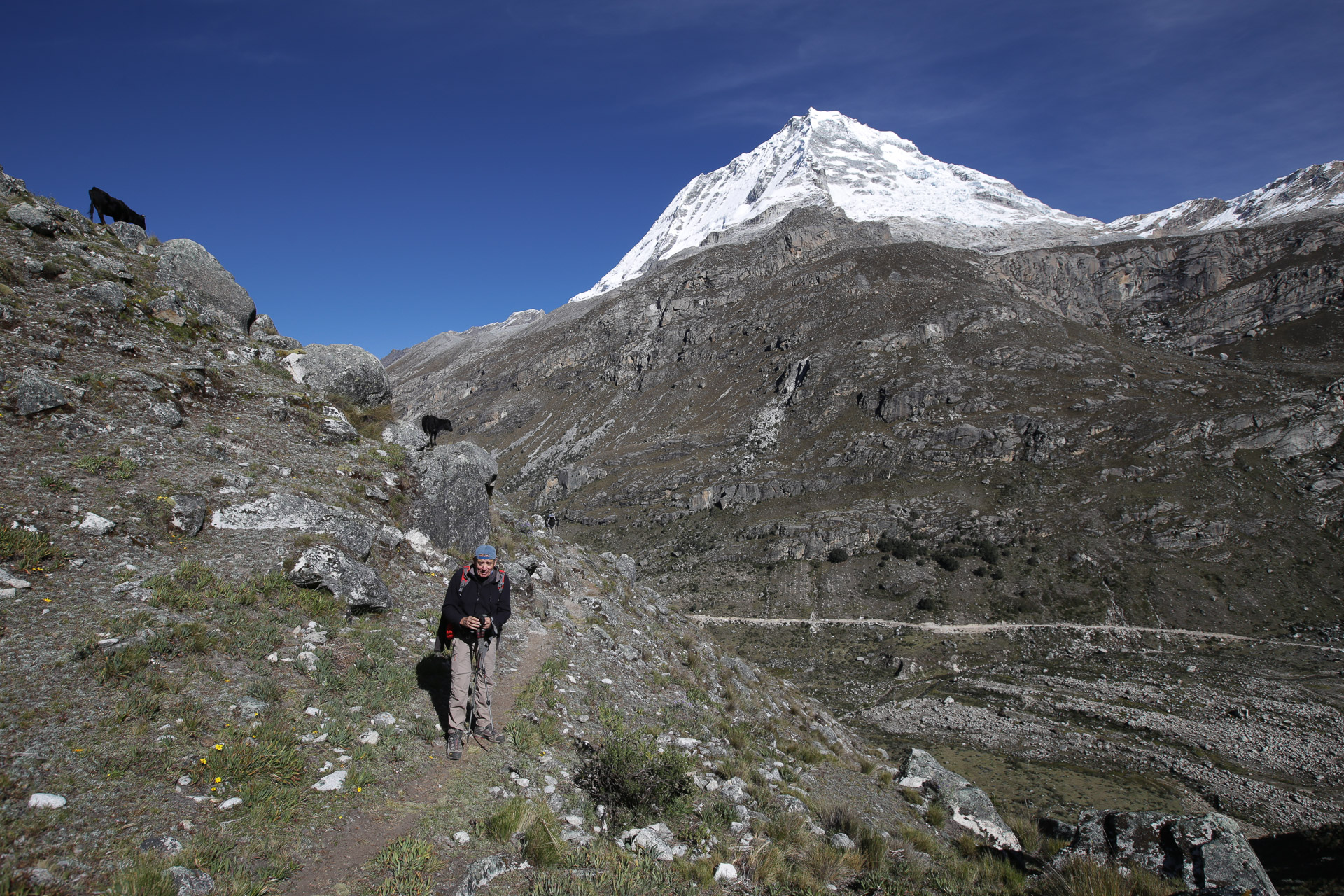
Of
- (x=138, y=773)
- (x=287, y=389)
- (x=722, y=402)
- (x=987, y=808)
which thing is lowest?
(x=987, y=808)

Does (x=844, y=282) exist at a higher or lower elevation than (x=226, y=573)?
higher

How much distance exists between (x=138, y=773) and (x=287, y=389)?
11052 millimetres

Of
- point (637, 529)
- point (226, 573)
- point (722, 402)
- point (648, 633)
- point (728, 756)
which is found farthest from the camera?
point (722, 402)

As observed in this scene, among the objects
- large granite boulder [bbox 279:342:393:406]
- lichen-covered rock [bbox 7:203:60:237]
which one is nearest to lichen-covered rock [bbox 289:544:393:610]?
large granite boulder [bbox 279:342:393:406]

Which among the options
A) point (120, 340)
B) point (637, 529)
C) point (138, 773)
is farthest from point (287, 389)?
point (637, 529)

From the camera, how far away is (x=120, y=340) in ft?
38.5

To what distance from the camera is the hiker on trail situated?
6891 millimetres

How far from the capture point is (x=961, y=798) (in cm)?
1226

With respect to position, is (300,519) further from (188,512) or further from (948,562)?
(948,562)

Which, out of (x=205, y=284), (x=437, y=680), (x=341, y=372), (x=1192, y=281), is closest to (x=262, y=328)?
(x=205, y=284)

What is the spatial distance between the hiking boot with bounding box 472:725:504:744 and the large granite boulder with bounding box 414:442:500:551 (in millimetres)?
5858

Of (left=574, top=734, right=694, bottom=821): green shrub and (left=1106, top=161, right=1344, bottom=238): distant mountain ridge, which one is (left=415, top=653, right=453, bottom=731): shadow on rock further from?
(left=1106, top=161, right=1344, bottom=238): distant mountain ridge

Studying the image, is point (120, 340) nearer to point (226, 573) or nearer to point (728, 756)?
point (226, 573)

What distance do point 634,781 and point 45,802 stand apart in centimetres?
527
